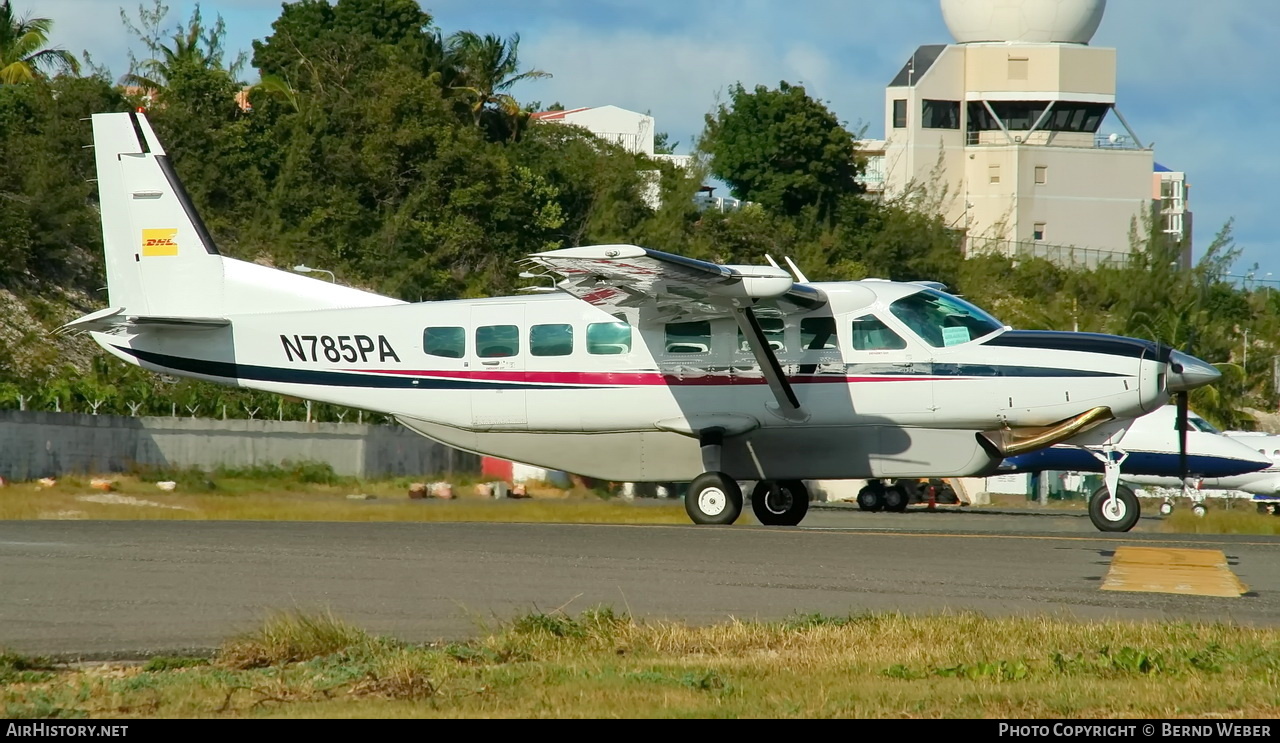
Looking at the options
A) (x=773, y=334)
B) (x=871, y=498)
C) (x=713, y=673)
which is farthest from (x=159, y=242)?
(x=871, y=498)

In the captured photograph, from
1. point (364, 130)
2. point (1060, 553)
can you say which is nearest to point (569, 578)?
point (1060, 553)

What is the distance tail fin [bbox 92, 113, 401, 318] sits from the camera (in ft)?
62.9

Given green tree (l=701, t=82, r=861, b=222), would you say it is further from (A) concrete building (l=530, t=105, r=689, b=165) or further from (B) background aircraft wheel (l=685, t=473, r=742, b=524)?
(B) background aircraft wheel (l=685, t=473, r=742, b=524)

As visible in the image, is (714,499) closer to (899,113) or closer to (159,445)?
(159,445)

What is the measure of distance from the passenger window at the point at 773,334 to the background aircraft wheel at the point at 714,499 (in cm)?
155

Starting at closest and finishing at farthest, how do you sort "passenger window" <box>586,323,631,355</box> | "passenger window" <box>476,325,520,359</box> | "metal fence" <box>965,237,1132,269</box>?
"passenger window" <box>586,323,631,355</box>, "passenger window" <box>476,325,520,359</box>, "metal fence" <box>965,237,1132,269</box>

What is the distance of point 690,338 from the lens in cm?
1742

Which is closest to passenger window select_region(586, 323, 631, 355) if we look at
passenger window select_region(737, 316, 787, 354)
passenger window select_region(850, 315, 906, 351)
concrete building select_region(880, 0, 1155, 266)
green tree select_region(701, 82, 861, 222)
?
passenger window select_region(737, 316, 787, 354)

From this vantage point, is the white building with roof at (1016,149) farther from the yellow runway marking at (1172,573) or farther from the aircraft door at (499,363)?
the yellow runway marking at (1172,573)

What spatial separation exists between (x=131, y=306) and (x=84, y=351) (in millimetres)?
18754

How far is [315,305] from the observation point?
19.2 m

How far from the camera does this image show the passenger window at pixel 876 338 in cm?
1708

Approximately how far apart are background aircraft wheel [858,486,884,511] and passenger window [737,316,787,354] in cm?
1425

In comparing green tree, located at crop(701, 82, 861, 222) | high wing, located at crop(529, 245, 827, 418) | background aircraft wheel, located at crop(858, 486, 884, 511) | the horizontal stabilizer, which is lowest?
background aircraft wheel, located at crop(858, 486, 884, 511)
